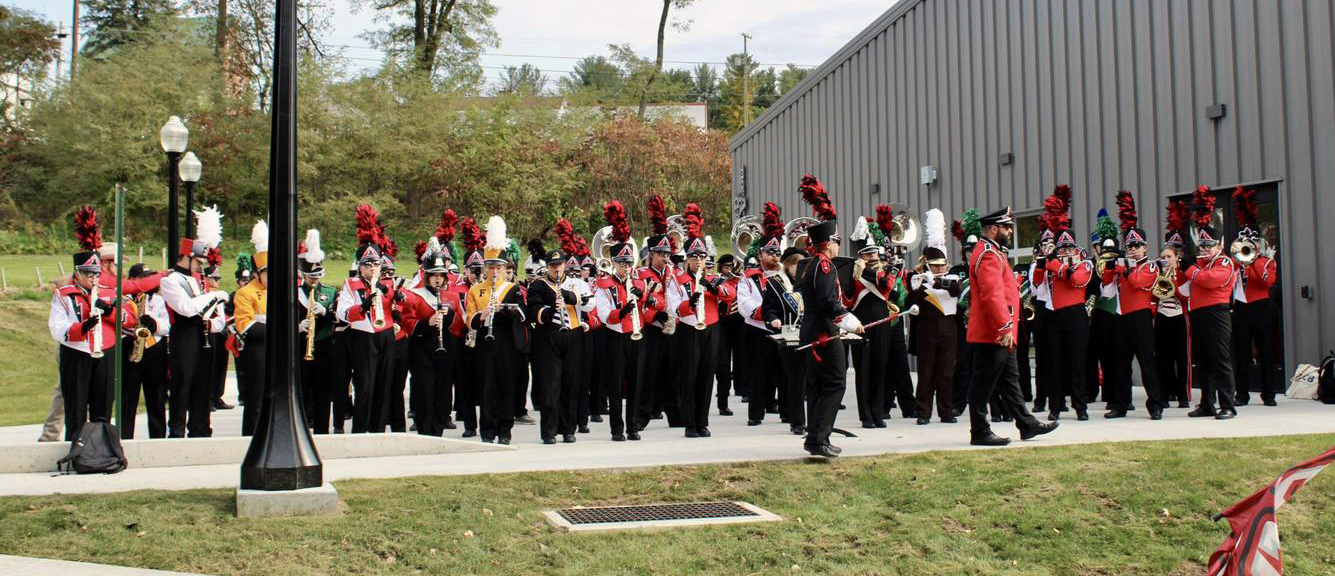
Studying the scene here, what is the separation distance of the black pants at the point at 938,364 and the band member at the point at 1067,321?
1.05m

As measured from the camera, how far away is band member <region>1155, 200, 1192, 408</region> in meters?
13.0

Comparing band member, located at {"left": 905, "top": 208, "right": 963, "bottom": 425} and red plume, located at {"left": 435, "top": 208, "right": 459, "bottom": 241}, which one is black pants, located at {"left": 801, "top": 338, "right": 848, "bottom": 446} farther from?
red plume, located at {"left": 435, "top": 208, "right": 459, "bottom": 241}

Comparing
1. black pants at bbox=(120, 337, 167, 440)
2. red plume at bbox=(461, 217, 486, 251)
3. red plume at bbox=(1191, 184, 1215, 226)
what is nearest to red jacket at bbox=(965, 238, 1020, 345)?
red plume at bbox=(1191, 184, 1215, 226)

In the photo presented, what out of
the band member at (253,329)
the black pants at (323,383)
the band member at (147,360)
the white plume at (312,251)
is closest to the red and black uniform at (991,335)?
the black pants at (323,383)

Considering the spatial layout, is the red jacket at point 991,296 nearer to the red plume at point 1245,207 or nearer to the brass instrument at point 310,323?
the red plume at point 1245,207

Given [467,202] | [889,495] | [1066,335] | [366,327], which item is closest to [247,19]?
[467,202]

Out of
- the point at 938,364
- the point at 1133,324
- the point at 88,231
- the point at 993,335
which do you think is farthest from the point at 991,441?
the point at 88,231

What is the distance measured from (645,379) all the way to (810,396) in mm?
2960

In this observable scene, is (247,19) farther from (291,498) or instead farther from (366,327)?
(291,498)

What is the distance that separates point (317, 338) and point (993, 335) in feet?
21.8

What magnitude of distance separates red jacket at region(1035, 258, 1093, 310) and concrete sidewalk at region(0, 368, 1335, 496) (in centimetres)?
125

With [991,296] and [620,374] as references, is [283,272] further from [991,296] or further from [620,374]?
[991,296]

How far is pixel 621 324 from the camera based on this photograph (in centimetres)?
1220

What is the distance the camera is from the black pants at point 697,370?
11930mm
